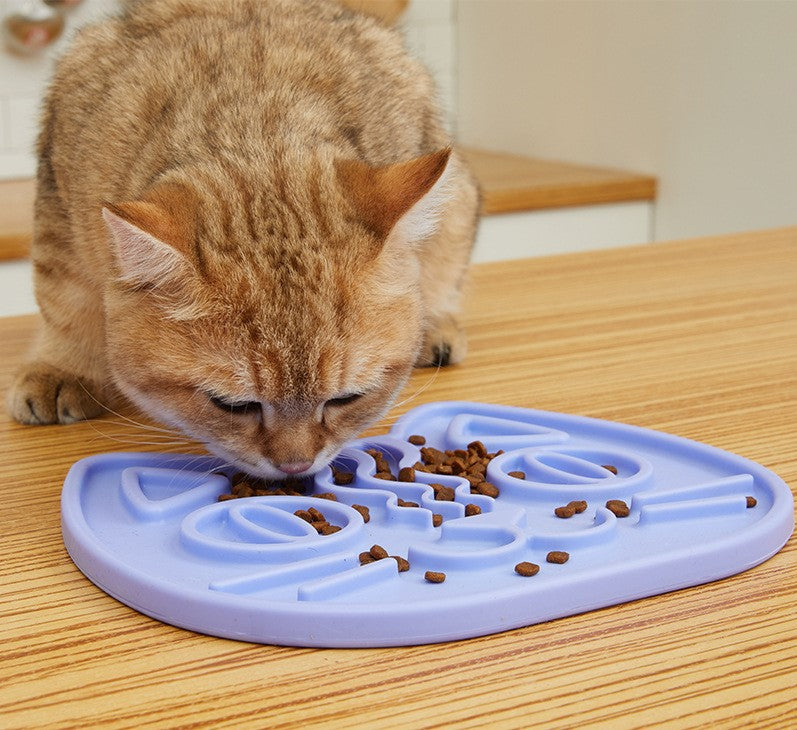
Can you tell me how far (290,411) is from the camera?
3.21ft

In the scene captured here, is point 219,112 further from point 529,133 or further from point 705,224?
point 529,133

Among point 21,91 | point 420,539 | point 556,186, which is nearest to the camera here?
point 420,539

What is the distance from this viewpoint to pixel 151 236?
0.92 m

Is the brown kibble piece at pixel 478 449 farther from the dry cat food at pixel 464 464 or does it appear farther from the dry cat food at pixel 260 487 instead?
the dry cat food at pixel 260 487

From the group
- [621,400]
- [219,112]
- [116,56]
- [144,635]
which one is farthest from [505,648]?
[116,56]

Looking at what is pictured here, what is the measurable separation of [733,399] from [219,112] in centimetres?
62

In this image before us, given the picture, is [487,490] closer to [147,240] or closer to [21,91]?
[147,240]

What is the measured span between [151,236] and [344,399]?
234 mm

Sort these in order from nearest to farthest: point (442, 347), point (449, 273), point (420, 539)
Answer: point (420, 539), point (442, 347), point (449, 273)

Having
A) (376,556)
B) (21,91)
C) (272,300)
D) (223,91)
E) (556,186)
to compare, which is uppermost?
(223,91)

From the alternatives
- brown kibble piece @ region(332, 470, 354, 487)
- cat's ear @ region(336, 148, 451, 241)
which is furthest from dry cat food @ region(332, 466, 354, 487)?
cat's ear @ region(336, 148, 451, 241)

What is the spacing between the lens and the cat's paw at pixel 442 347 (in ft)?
4.57

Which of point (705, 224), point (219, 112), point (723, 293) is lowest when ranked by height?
point (705, 224)

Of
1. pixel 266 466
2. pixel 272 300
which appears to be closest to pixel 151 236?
pixel 272 300
